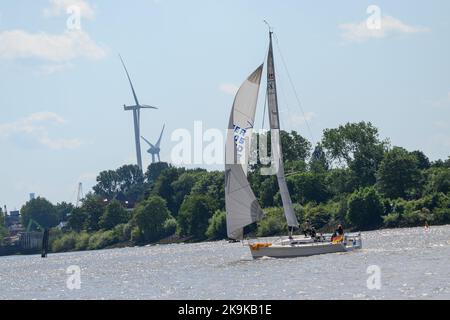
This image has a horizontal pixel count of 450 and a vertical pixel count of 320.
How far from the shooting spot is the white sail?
74250mm

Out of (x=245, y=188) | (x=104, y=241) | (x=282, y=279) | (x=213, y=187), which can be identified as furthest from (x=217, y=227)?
(x=282, y=279)

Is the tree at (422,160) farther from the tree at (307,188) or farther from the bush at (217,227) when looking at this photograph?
the bush at (217,227)

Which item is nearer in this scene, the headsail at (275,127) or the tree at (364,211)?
the headsail at (275,127)

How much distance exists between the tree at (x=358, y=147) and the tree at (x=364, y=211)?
24.9m

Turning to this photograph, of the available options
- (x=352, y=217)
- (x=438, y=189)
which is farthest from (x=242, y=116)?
(x=438, y=189)

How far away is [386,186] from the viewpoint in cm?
15988

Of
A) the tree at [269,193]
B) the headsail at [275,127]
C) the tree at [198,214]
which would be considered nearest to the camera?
the headsail at [275,127]

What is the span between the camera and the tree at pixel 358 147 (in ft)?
569

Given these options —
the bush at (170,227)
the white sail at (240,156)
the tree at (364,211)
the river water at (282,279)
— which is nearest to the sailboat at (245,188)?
the white sail at (240,156)

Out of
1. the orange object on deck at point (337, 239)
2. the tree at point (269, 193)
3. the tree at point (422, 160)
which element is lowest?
the orange object on deck at point (337, 239)

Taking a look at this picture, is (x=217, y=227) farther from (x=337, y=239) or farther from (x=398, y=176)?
(x=337, y=239)

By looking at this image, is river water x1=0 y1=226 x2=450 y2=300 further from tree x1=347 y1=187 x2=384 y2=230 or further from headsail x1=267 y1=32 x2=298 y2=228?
tree x1=347 y1=187 x2=384 y2=230

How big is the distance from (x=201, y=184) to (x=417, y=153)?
38067 mm
